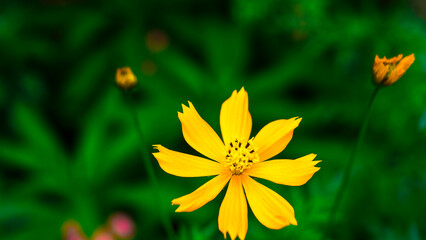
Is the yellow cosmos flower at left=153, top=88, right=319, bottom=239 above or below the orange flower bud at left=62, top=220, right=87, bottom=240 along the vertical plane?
below

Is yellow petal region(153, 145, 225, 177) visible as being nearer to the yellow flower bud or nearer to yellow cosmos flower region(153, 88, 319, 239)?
yellow cosmos flower region(153, 88, 319, 239)

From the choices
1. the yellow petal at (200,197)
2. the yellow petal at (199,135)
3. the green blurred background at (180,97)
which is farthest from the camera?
the green blurred background at (180,97)

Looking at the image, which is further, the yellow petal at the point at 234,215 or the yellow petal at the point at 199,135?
the yellow petal at the point at 199,135

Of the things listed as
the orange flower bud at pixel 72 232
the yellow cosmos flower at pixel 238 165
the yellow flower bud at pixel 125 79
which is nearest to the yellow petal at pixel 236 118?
the yellow cosmos flower at pixel 238 165

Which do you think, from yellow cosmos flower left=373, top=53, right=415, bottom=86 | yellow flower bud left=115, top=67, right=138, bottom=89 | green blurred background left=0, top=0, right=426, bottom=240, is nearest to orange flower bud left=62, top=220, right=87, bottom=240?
green blurred background left=0, top=0, right=426, bottom=240

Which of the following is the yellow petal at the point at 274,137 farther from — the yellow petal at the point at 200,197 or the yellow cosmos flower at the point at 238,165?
the yellow petal at the point at 200,197

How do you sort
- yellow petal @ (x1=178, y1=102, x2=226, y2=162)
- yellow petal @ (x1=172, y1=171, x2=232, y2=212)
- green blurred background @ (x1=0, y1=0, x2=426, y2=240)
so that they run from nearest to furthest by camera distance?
yellow petal @ (x1=172, y1=171, x2=232, y2=212)
yellow petal @ (x1=178, y1=102, x2=226, y2=162)
green blurred background @ (x1=0, y1=0, x2=426, y2=240)

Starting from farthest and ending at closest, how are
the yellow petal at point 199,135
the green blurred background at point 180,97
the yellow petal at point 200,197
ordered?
the green blurred background at point 180,97 < the yellow petal at point 199,135 < the yellow petal at point 200,197

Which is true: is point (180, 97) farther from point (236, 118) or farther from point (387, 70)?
point (387, 70)
